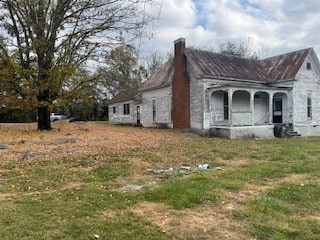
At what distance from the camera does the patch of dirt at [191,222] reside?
15.6 feet

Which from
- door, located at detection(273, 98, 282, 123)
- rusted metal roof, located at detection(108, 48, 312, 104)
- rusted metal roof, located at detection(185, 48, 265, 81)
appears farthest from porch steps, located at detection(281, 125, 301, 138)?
rusted metal roof, located at detection(185, 48, 265, 81)

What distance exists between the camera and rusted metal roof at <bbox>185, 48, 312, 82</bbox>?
74.2 feet

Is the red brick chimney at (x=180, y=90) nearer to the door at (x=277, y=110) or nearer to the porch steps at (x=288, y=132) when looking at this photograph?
the porch steps at (x=288, y=132)

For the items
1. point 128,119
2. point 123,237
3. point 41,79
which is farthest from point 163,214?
point 128,119

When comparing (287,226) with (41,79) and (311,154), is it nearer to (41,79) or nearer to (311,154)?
(311,154)

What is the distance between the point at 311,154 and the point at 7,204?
11086mm

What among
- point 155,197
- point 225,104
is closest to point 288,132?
point 225,104

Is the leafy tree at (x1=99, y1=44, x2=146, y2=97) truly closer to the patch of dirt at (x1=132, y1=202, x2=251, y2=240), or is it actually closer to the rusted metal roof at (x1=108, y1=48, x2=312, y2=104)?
the rusted metal roof at (x1=108, y1=48, x2=312, y2=104)

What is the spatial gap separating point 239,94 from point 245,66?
315 centimetres

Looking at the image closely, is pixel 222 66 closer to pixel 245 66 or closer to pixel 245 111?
pixel 245 66

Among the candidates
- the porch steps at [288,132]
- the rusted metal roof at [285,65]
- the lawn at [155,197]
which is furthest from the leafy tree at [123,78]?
the lawn at [155,197]

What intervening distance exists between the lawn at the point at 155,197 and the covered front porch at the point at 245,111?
8.91 meters

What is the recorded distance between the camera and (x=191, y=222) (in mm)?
5203

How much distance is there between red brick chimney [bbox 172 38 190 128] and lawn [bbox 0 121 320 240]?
1179 centimetres
